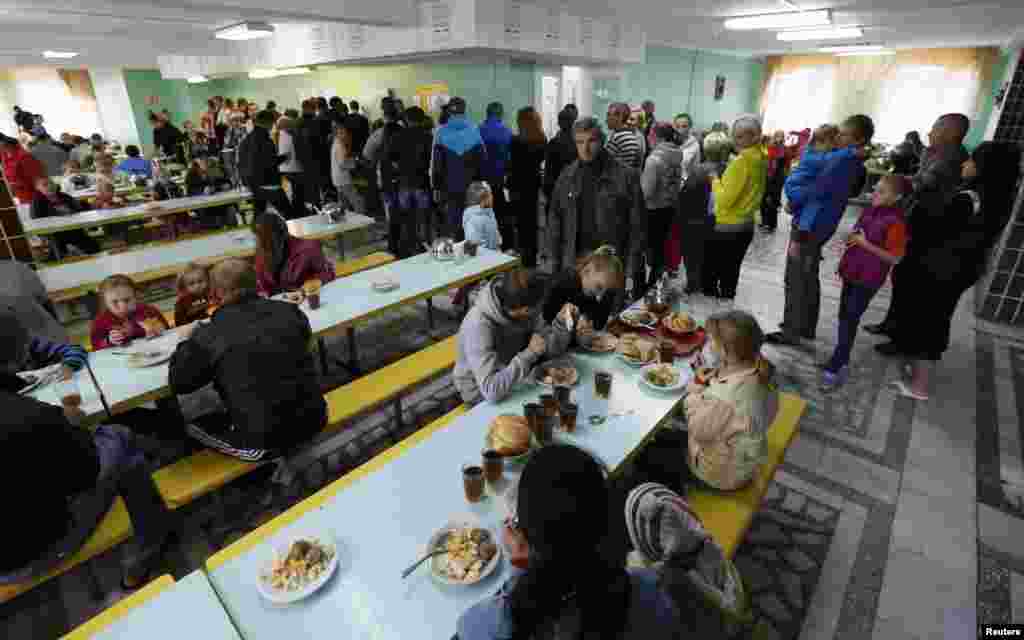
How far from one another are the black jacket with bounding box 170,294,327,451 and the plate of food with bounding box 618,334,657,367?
1.47 metres

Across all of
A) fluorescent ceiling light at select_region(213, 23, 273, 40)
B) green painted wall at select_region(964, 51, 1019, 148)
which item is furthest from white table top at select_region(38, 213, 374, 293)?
green painted wall at select_region(964, 51, 1019, 148)

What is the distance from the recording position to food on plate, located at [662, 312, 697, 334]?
8.46 ft

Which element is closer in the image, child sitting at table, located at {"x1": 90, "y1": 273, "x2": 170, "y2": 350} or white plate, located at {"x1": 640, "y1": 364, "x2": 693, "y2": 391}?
white plate, located at {"x1": 640, "y1": 364, "x2": 693, "y2": 391}

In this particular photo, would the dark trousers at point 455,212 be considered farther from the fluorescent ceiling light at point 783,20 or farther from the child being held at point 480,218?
the fluorescent ceiling light at point 783,20

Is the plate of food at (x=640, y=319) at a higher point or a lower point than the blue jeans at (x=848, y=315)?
higher

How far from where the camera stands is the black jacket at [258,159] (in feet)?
19.9

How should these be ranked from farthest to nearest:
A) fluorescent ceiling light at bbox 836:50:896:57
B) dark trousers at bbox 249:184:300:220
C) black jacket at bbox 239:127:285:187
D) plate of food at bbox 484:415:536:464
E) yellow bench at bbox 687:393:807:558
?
1. fluorescent ceiling light at bbox 836:50:896:57
2. dark trousers at bbox 249:184:300:220
3. black jacket at bbox 239:127:285:187
4. yellow bench at bbox 687:393:807:558
5. plate of food at bbox 484:415:536:464

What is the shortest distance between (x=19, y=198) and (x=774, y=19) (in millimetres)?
9486

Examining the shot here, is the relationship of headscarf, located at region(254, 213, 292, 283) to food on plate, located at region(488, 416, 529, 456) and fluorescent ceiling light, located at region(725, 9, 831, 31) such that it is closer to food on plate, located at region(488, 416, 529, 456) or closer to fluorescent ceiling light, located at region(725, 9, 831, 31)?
food on plate, located at region(488, 416, 529, 456)

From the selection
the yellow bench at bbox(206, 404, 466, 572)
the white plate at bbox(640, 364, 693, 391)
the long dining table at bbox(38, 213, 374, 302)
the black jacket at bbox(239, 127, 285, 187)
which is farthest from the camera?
the black jacket at bbox(239, 127, 285, 187)

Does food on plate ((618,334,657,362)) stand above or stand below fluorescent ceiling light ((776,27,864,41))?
below

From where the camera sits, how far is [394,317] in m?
4.69

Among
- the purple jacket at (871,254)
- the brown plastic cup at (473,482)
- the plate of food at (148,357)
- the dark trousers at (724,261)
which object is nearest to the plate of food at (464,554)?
the brown plastic cup at (473,482)

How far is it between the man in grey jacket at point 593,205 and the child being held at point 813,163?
3.65 ft
